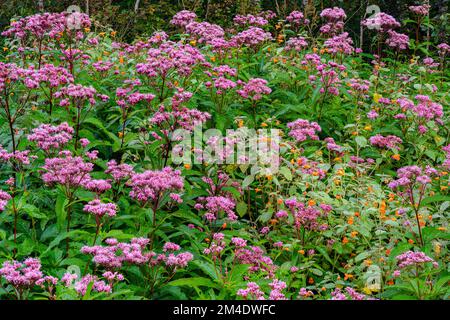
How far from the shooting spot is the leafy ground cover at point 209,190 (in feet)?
13.3

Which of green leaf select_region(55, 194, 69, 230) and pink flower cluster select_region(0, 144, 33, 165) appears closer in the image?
green leaf select_region(55, 194, 69, 230)

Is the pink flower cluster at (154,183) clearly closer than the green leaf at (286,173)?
Yes

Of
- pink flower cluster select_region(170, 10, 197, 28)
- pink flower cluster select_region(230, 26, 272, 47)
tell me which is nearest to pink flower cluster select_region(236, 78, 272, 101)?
pink flower cluster select_region(230, 26, 272, 47)

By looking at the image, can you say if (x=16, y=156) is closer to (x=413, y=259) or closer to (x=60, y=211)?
(x=60, y=211)

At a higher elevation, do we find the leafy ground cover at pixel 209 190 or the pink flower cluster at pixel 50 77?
the pink flower cluster at pixel 50 77

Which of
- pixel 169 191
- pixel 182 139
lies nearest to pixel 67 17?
pixel 182 139

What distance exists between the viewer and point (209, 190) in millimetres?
5043

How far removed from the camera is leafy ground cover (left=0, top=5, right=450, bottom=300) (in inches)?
159

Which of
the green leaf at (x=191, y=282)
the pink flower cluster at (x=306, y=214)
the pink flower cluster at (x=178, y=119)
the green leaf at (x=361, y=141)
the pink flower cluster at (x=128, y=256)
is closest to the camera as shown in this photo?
the pink flower cluster at (x=128, y=256)

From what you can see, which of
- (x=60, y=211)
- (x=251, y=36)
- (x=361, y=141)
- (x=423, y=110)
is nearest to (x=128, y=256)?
(x=60, y=211)

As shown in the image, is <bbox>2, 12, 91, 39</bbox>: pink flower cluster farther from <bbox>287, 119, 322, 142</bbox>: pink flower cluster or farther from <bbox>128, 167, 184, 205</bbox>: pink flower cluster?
<bbox>128, 167, 184, 205</bbox>: pink flower cluster

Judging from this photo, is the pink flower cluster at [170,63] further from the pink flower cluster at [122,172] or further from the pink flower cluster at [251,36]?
the pink flower cluster at [122,172]

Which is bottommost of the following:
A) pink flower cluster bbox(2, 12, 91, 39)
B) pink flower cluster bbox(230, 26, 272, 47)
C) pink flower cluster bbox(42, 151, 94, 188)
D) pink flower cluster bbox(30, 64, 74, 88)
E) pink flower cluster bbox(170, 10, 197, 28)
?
pink flower cluster bbox(42, 151, 94, 188)

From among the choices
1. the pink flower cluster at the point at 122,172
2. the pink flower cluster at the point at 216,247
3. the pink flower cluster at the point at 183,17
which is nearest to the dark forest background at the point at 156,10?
the pink flower cluster at the point at 183,17
